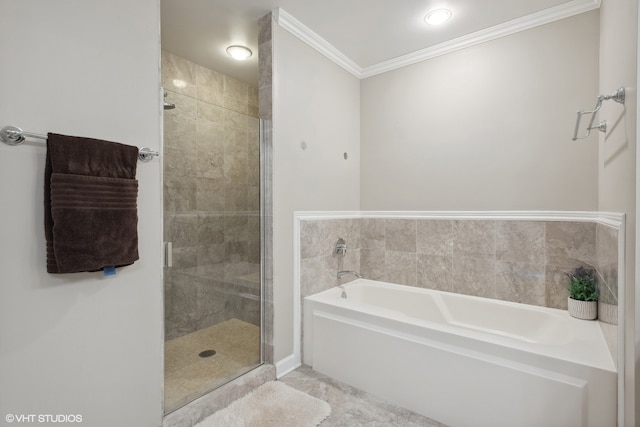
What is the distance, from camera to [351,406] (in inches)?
77.2

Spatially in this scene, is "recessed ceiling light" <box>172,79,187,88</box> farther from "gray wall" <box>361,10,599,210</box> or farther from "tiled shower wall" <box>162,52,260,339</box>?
"gray wall" <box>361,10,599,210</box>

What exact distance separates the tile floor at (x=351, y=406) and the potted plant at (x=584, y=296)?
1.20m

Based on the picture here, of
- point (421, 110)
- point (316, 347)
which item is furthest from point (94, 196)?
point (421, 110)

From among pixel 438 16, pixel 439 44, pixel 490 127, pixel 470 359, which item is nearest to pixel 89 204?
pixel 470 359

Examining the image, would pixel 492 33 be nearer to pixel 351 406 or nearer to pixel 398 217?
pixel 398 217

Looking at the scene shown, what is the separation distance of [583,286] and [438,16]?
216cm

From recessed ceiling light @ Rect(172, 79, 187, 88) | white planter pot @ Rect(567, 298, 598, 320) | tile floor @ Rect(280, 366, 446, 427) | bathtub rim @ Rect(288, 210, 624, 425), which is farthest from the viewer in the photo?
recessed ceiling light @ Rect(172, 79, 187, 88)

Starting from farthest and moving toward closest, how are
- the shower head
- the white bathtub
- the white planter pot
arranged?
1. the white planter pot
2. the shower head
3. the white bathtub

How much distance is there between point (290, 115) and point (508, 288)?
2.19 metres

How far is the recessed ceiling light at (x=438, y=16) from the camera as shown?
7.32 ft

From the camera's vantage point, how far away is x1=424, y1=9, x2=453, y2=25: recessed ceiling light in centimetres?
223

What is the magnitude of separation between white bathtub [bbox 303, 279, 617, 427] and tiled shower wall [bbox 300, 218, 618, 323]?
138 millimetres

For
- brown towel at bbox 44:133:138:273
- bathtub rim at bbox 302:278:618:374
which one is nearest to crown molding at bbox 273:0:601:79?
brown towel at bbox 44:133:138:273

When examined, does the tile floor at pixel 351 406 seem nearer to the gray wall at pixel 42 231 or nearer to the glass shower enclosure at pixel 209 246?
the glass shower enclosure at pixel 209 246
